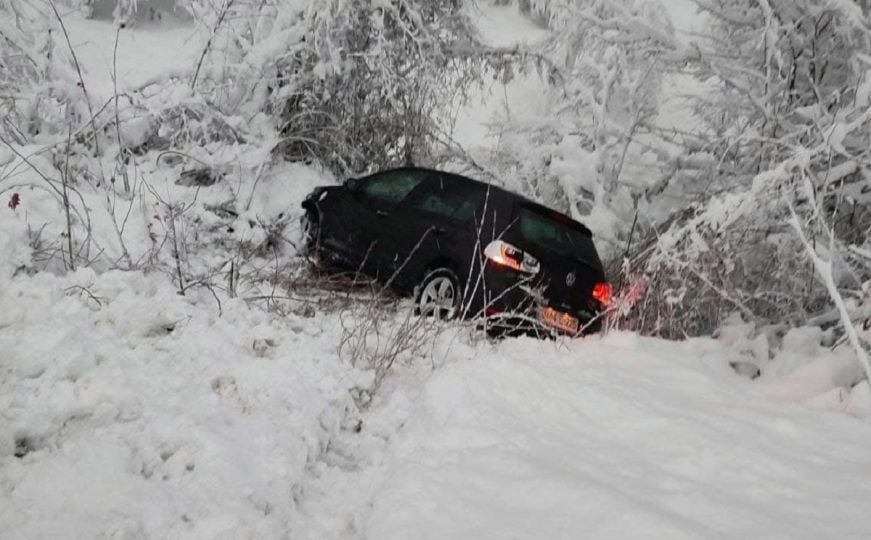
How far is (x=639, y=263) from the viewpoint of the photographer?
7750 millimetres

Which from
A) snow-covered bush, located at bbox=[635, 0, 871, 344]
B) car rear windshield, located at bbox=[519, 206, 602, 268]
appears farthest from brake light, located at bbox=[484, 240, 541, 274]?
snow-covered bush, located at bbox=[635, 0, 871, 344]

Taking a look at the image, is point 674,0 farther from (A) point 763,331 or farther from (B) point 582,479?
(B) point 582,479

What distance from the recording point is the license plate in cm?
613

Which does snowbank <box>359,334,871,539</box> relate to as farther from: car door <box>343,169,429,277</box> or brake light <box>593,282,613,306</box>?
car door <box>343,169,429,277</box>

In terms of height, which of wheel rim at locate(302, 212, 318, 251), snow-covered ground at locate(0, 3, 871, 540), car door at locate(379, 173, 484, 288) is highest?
car door at locate(379, 173, 484, 288)

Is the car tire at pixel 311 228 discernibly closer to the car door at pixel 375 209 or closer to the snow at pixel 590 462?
the car door at pixel 375 209

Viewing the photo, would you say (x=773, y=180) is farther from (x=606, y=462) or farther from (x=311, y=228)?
(x=311, y=228)

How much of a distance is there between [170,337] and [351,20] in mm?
7409

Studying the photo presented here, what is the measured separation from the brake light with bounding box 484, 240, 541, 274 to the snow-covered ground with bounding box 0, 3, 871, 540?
102 cm

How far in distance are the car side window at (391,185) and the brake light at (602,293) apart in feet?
6.70

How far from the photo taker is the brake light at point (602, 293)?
654cm

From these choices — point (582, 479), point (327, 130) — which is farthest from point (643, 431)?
point (327, 130)

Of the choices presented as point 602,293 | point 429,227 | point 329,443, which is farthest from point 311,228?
point 329,443

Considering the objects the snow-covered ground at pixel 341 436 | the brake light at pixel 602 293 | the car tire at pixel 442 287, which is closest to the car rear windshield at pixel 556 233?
the brake light at pixel 602 293
